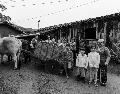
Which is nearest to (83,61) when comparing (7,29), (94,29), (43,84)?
(43,84)

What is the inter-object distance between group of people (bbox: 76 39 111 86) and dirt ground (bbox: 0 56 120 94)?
0.46 metres

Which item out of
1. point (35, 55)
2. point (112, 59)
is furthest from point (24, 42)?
point (112, 59)

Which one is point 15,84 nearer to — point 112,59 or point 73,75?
point 73,75

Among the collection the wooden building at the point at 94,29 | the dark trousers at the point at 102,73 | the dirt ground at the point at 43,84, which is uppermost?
the wooden building at the point at 94,29

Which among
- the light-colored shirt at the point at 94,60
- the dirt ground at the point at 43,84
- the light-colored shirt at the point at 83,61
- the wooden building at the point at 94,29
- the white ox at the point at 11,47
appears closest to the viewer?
the dirt ground at the point at 43,84

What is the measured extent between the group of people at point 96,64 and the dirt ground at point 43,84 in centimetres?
46

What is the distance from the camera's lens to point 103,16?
16.9m

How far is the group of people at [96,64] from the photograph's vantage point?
A: 11102 millimetres

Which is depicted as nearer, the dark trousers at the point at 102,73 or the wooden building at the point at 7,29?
the dark trousers at the point at 102,73

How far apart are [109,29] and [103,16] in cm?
101

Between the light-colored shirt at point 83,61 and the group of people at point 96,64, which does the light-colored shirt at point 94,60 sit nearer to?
the group of people at point 96,64

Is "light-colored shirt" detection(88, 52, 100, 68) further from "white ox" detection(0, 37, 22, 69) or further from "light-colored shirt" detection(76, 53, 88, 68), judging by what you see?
"white ox" detection(0, 37, 22, 69)

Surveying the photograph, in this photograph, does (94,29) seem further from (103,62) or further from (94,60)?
(94,60)

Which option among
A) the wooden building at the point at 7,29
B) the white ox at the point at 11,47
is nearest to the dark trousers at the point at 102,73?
the white ox at the point at 11,47
